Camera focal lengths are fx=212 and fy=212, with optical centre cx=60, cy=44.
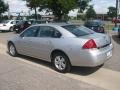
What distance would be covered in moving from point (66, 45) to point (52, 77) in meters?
1.04

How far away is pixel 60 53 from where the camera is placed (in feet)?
21.9

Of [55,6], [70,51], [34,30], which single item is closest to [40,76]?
[70,51]

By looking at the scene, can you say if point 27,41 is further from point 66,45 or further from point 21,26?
point 21,26

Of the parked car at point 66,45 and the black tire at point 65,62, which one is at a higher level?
the parked car at point 66,45

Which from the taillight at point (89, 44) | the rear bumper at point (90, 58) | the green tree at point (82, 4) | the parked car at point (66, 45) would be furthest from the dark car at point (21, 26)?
the taillight at point (89, 44)

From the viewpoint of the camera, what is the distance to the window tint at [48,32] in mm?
6914

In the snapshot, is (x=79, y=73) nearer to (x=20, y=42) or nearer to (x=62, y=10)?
(x=20, y=42)

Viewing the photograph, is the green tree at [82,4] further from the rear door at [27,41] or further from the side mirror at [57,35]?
the side mirror at [57,35]

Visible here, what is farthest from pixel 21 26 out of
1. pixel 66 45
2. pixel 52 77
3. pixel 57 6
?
pixel 52 77

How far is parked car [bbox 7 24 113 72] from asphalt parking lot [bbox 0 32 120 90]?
398mm

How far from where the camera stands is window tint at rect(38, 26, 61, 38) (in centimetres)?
691

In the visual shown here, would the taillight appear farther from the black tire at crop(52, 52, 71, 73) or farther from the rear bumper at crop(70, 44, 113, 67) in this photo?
the black tire at crop(52, 52, 71, 73)

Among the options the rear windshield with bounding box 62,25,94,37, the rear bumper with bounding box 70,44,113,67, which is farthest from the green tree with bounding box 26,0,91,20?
the rear bumper with bounding box 70,44,113,67

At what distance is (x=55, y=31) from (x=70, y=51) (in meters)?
1.06
